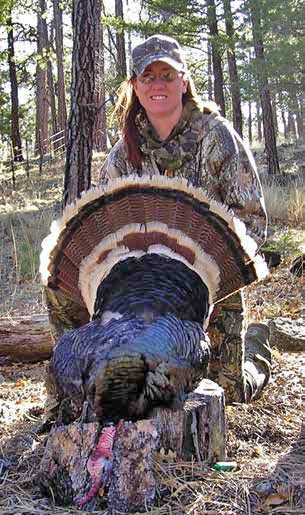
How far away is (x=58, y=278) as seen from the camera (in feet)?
9.41

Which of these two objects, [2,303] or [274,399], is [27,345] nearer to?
[2,303]

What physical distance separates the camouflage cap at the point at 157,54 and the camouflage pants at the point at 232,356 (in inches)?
51.3

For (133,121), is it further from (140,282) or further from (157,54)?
(140,282)

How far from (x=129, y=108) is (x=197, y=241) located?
3.88 feet

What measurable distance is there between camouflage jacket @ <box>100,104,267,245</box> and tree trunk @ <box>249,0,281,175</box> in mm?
12361

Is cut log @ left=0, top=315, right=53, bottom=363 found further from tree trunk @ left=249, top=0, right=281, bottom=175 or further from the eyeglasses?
tree trunk @ left=249, top=0, right=281, bottom=175

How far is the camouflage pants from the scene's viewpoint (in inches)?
140

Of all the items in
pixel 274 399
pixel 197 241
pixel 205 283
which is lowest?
pixel 274 399

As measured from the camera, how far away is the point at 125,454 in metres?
1.97

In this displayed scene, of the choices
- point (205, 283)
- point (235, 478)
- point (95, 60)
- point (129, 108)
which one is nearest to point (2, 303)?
point (95, 60)

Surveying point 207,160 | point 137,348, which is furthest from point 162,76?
point 137,348

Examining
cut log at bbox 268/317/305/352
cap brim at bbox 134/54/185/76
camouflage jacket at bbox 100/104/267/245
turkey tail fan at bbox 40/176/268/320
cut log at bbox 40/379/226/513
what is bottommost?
cut log at bbox 268/317/305/352

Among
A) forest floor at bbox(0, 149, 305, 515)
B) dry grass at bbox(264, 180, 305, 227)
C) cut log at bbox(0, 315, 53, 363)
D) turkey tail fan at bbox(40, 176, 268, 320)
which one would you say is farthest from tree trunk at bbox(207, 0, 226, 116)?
turkey tail fan at bbox(40, 176, 268, 320)

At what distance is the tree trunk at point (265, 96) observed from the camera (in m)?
15.6
